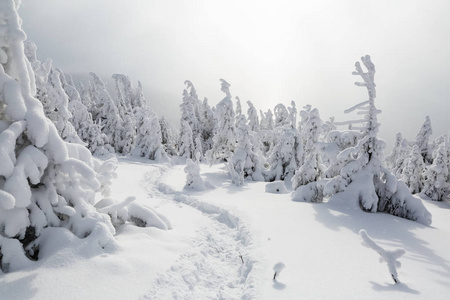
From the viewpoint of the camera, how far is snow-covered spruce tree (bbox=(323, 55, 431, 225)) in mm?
12266

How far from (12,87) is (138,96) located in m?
50.0

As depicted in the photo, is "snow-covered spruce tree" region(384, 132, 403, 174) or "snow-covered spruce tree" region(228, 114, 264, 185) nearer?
"snow-covered spruce tree" region(228, 114, 264, 185)

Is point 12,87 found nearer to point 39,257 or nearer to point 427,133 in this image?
point 39,257

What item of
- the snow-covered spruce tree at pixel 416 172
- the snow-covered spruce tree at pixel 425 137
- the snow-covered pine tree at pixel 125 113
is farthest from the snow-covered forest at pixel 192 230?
the snow-covered pine tree at pixel 125 113

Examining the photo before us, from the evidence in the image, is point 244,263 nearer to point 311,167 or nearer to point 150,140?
point 311,167

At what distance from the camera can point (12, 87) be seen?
5.53m

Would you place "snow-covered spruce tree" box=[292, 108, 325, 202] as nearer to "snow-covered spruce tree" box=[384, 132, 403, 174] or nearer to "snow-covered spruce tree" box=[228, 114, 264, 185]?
"snow-covered spruce tree" box=[228, 114, 264, 185]

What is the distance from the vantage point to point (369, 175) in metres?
12.7

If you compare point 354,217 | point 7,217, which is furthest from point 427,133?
point 7,217

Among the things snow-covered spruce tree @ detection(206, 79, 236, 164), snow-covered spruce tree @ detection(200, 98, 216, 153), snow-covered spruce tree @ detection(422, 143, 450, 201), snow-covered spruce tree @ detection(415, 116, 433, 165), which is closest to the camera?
snow-covered spruce tree @ detection(422, 143, 450, 201)

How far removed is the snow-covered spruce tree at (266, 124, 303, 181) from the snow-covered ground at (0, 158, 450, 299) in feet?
46.8

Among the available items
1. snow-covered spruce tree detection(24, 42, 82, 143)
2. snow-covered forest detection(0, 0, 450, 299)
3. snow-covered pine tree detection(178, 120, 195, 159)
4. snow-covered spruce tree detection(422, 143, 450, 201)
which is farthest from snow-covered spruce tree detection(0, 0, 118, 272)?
snow-covered pine tree detection(178, 120, 195, 159)

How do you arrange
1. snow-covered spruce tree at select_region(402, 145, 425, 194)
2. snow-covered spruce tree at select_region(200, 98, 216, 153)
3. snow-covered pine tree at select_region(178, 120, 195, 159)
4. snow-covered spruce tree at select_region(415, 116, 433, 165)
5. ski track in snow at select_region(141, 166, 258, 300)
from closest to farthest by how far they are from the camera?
1. ski track in snow at select_region(141, 166, 258, 300)
2. snow-covered spruce tree at select_region(402, 145, 425, 194)
3. snow-covered spruce tree at select_region(415, 116, 433, 165)
4. snow-covered pine tree at select_region(178, 120, 195, 159)
5. snow-covered spruce tree at select_region(200, 98, 216, 153)

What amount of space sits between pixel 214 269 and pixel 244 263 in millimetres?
811
